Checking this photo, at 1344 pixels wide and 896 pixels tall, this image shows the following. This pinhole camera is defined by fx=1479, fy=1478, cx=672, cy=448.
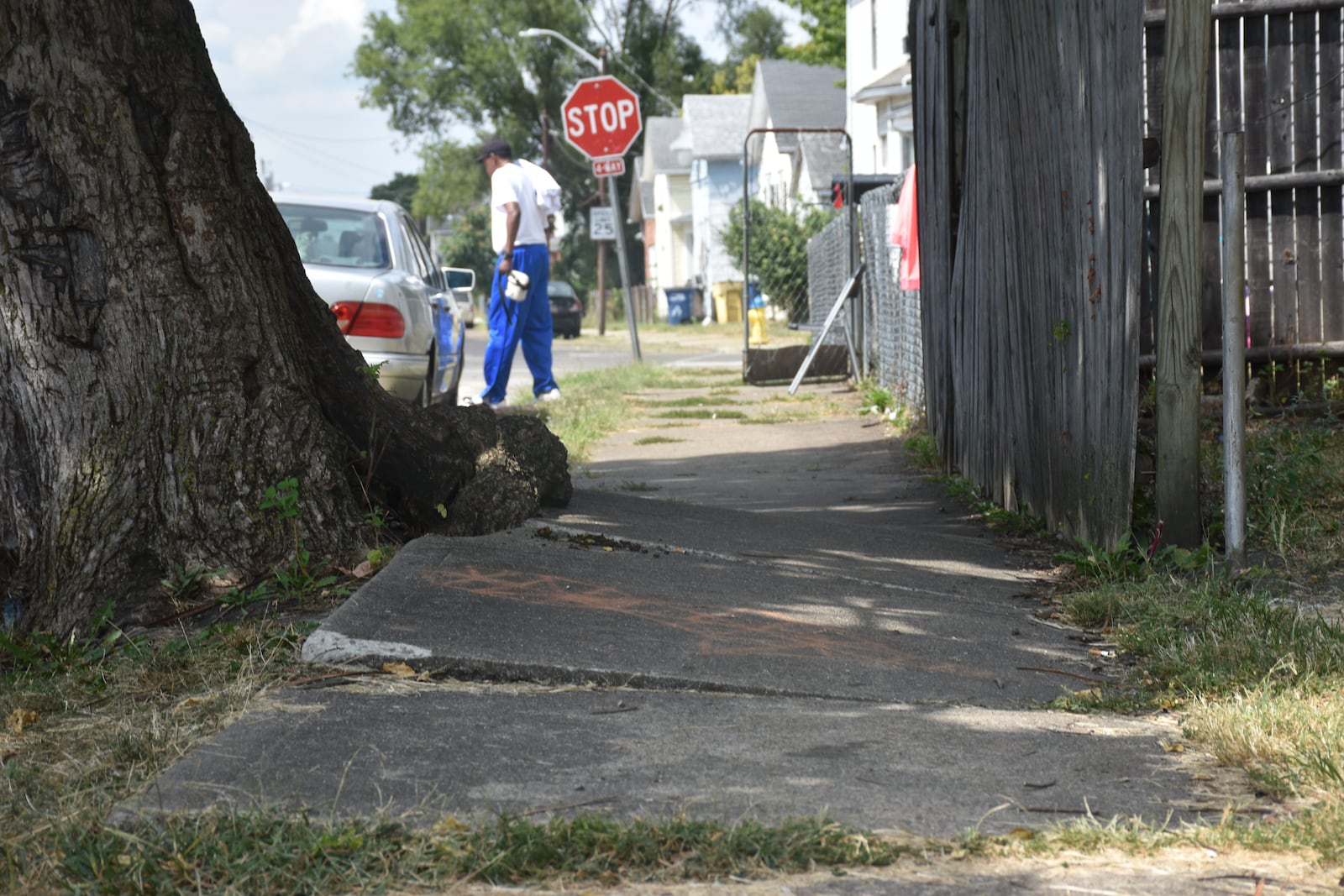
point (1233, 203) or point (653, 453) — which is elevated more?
point (1233, 203)

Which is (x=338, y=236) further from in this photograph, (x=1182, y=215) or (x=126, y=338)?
(x=1182, y=215)

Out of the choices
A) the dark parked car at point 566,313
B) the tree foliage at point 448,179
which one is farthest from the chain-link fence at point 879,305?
the tree foliage at point 448,179

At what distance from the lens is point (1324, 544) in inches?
207

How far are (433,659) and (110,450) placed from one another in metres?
1.33

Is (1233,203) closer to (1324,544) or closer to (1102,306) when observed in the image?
(1102,306)

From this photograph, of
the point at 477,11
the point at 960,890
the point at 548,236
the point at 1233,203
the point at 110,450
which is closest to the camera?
the point at 960,890

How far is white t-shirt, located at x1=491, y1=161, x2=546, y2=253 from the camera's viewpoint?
11859 millimetres

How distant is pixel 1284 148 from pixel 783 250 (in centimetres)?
2790

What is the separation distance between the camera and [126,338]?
14.3ft

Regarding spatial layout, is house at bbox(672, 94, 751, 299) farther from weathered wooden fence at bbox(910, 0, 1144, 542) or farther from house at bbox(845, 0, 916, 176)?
weathered wooden fence at bbox(910, 0, 1144, 542)

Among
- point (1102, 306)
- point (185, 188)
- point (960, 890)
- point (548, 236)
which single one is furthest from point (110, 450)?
point (548, 236)

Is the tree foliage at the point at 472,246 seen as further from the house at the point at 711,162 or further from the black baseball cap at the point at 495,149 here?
the black baseball cap at the point at 495,149

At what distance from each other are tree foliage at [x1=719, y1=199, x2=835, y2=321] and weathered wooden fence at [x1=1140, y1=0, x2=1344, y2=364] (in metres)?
23.6

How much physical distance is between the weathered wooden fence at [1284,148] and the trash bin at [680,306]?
1714 inches
